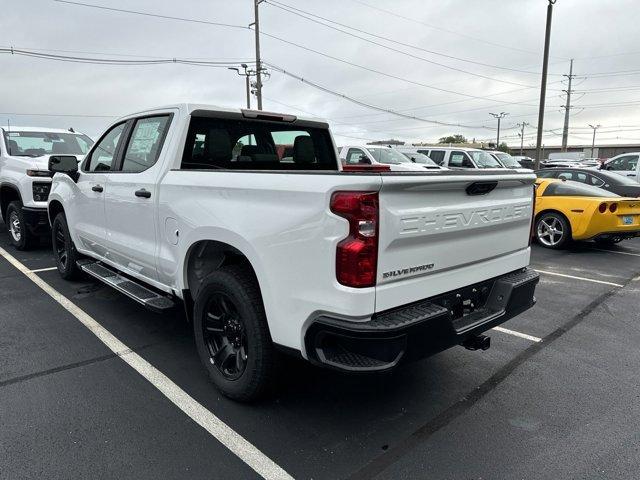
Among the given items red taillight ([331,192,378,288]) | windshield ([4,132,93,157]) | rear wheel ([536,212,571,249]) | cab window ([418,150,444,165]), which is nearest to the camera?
red taillight ([331,192,378,288])

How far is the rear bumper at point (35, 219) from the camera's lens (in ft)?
24.0

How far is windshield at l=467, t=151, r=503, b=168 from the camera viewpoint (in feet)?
54.8

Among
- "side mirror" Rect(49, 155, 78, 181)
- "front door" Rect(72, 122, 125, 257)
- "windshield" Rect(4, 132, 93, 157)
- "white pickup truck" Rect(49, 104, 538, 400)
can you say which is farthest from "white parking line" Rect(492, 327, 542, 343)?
"windshield" Rect(4, 132, 93, 157)

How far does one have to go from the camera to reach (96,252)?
5.01 metres

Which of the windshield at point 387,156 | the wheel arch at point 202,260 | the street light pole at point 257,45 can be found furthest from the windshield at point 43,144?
the street light pole at point 257,45

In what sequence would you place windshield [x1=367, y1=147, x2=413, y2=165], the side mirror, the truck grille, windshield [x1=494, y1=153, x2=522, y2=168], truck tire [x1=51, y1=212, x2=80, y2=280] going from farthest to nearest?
windshield [x1=494, y1=153, x2=522, y2=168] < windshield [x1=367, y1=147, x2=413, y2=165] < the truck grille < truck tire [x1=51, y1=212, x2=80, y2=280] < the side mirror

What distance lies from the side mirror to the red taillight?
3891 millimetres

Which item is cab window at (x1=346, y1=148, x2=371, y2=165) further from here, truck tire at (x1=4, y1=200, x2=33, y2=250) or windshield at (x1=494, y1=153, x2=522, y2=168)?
truck tire at (x1=4, y1=200, x2=33, y2=250)

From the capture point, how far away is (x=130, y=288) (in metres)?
4.18

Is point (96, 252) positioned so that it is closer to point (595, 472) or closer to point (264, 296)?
point (264, 296)

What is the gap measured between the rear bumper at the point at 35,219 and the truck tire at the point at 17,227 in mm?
68

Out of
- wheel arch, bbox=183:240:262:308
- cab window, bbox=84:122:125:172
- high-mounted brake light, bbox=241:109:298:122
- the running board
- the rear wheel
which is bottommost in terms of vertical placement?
the rear wheel

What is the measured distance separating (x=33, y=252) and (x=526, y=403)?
25.0 feet

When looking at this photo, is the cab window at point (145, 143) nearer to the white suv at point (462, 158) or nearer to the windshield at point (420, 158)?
the white suv at point (462, 158)
